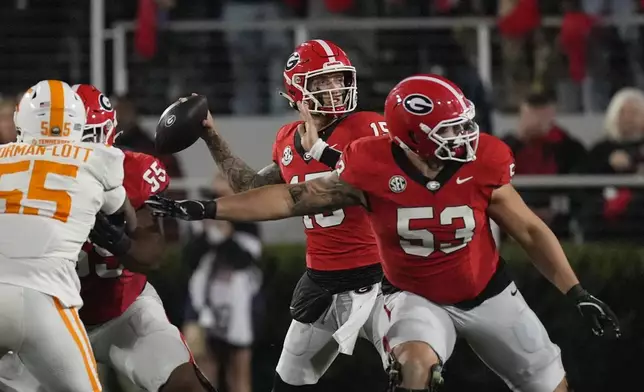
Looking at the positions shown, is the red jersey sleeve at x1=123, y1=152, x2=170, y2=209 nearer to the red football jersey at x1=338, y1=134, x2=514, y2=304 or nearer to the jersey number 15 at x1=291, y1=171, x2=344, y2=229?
the jersey number 15 at x1=291, y1=171, x2=344, y2=229

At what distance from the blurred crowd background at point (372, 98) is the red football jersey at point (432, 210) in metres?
2.45

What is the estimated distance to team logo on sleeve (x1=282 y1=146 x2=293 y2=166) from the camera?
5867mm

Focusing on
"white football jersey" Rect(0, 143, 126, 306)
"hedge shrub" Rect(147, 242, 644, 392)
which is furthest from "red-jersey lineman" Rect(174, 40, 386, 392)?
"hedge shrub" Rect(147, 242, 644, 392)

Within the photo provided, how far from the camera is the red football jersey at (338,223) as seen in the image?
574 centimetres

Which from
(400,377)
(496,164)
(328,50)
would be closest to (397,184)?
(496,164)

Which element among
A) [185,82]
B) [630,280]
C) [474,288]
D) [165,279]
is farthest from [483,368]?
[185,82]

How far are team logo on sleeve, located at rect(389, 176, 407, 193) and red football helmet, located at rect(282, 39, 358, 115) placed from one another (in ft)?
2.94

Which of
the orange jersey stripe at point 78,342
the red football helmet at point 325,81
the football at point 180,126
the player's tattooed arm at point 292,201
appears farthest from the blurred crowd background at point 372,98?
the orange jersey stripe at point 78,342

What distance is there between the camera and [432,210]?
502cm

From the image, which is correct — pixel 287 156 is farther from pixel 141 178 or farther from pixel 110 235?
pixel 110 235

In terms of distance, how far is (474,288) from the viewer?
5160mm

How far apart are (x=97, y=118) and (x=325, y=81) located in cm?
105

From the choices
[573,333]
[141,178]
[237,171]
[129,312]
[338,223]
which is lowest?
[573,333]

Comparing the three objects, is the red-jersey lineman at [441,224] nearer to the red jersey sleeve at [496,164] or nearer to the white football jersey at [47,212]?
the red jersey sleeve at [496,164]
